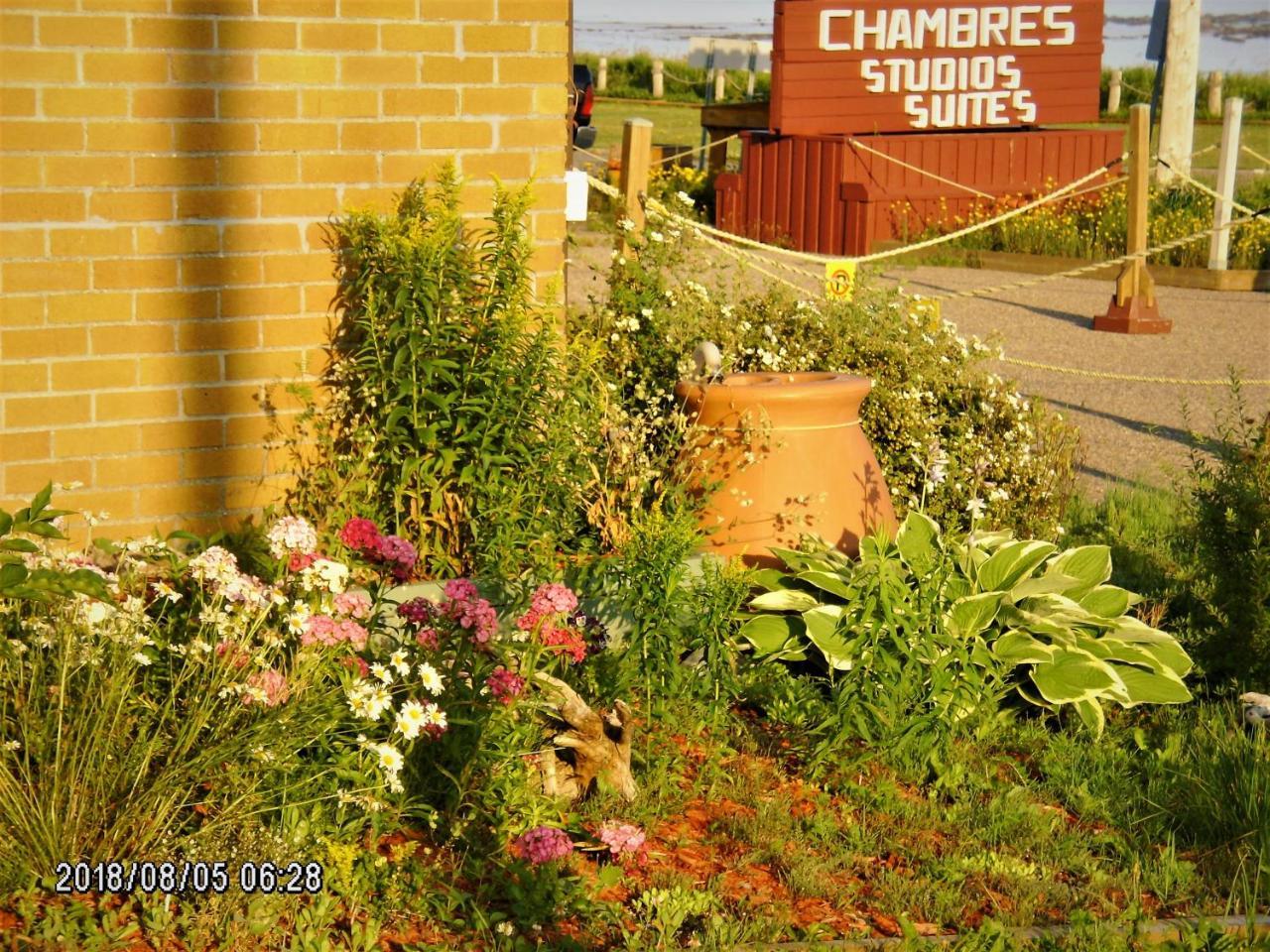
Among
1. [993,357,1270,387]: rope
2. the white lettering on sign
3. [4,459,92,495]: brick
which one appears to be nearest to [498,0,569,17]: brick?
[4,459,92,495]: brick

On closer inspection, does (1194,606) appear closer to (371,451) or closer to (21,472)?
(371,451)

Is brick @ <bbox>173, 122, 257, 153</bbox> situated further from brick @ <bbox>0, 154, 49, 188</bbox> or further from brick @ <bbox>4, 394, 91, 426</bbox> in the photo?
brick @ <bbox>4, 394, 91, 426</bbox>

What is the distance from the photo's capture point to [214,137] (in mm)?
4926

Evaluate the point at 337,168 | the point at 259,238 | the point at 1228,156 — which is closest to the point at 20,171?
the point at 259,238

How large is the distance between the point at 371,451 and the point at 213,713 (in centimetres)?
155

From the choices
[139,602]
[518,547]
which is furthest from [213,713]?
[518,547]

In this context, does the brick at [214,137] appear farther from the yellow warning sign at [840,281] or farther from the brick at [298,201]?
the yellow warning sign at [840,281]

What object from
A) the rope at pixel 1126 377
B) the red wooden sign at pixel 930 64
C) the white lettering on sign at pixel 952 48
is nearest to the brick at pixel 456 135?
the rope at pixel 1126 377

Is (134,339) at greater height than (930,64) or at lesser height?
lesser

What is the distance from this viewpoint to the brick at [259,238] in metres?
4.99

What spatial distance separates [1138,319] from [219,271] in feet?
32.0

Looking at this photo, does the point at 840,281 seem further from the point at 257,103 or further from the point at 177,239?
the point at 177,239

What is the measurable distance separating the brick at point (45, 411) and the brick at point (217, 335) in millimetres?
359

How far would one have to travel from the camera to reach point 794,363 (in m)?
6.15
